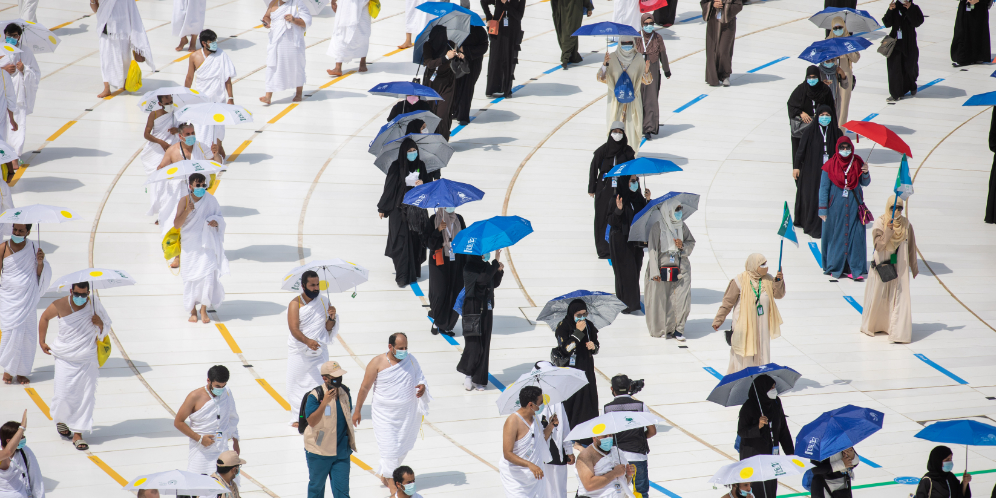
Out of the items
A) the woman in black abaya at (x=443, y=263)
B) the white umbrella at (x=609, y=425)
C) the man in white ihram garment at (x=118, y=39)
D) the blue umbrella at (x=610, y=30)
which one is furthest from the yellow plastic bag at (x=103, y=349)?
the man in white ihram garment at (x=118, y=39)

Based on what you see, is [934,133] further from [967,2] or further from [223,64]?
[223,64]

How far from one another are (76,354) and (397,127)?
587 cm

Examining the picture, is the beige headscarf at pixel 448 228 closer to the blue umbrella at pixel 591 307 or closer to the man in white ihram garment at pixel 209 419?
the blue umbrella at pixel 591 307

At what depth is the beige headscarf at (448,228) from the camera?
12.8 metres

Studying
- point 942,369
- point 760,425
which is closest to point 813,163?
point 942,369

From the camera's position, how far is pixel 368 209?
16.5 meters

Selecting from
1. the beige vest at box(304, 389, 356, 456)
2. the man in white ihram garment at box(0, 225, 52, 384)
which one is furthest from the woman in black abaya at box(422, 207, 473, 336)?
the man in white ihram garment at box(0, 225, 52, 384)

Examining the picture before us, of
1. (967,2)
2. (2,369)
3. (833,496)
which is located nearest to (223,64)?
(2,369)

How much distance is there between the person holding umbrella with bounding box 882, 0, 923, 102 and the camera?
20.4m

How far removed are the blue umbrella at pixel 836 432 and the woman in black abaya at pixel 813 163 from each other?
7472 millimetres

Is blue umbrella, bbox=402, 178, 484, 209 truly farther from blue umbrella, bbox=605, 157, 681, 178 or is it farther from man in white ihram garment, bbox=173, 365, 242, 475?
man in white ihram garment, bbox=173, 365, 242, 475

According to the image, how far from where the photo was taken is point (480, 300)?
456 inches

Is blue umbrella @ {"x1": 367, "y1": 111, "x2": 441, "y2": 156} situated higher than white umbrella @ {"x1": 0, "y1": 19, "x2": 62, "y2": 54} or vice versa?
white umbrella @ {"x1": 0, "y1": 19, "x2": 62, "y2": 54}

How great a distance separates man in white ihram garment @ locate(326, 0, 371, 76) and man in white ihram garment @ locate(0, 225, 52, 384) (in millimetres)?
10007
